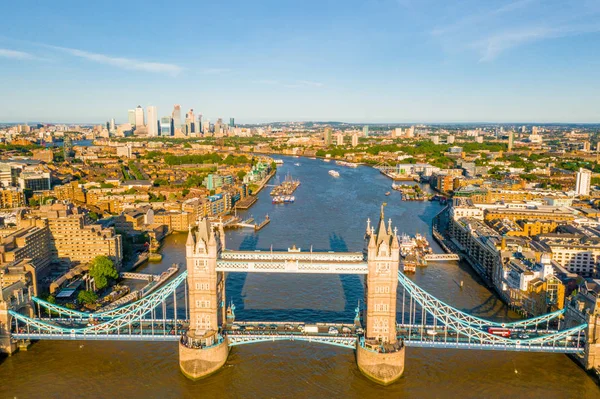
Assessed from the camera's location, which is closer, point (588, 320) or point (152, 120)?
point (588, 320)

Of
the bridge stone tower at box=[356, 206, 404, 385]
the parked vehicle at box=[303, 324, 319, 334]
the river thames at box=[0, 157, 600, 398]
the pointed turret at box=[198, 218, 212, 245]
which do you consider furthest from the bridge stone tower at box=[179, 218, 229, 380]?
the bridge stone tower at box=[356, 206, 404, 385]

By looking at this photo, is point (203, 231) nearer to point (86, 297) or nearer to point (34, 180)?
point (86, 297)

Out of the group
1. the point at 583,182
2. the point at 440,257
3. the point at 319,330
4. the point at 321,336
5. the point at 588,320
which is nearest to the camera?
the point at 588,320

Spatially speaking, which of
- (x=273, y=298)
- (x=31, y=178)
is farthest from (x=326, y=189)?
(x=273, y=298)

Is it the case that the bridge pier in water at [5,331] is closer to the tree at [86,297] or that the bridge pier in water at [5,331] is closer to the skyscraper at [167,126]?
the tree at [86,297]

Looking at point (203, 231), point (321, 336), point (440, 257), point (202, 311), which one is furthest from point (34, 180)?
point (321, 336)

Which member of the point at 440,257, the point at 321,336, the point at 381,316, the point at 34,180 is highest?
the point at 34,180

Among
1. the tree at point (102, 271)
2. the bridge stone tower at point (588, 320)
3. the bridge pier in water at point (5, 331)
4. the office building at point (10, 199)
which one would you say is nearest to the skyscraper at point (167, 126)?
the office building at point (10, 199)
